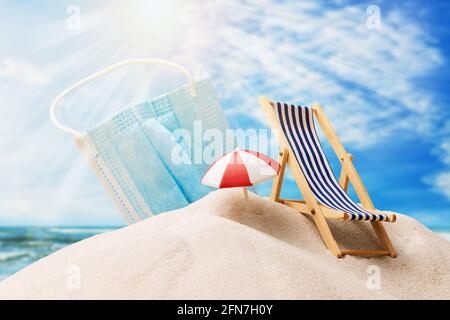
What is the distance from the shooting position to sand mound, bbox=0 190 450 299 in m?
2.44

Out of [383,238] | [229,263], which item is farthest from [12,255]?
[229,263]

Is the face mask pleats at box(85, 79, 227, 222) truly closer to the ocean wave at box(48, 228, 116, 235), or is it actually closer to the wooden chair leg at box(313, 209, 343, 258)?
the wooden chair leg at box(313, 209, 343, 258)

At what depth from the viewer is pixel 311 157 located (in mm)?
3912

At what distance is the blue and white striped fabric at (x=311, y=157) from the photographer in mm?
3652

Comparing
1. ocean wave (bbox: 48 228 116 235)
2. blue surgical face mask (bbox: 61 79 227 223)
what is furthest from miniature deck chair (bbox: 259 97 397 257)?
ocean wave (bbox: 48 228 116 235)

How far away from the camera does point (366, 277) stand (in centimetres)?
316

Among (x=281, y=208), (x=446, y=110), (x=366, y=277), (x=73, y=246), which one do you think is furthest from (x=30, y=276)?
(x=446, y=110)

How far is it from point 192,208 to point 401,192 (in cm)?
530

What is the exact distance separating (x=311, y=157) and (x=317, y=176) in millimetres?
164

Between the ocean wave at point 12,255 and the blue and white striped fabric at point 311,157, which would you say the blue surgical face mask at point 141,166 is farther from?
the ocean wave at point 12,255

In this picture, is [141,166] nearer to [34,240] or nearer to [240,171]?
[240,171]

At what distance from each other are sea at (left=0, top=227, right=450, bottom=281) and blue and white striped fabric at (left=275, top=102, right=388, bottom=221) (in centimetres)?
600

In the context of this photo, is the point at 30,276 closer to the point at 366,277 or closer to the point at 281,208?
the point at 281,208

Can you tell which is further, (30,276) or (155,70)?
(155,70)
